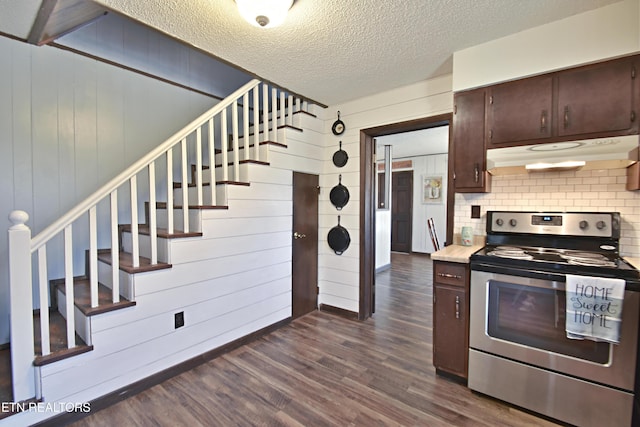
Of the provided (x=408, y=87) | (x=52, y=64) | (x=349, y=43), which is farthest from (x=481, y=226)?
(x=52, y=64)

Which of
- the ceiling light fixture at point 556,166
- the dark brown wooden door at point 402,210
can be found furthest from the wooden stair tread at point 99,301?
the dark brown wooden door at point 402,210

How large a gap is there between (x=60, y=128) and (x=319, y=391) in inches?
122

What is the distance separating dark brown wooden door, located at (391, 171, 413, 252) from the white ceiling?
Result: 16.4 feet

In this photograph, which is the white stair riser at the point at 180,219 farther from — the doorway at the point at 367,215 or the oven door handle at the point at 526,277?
the oven door handle at the point at 526,277

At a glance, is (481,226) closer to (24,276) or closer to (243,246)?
(243,246)

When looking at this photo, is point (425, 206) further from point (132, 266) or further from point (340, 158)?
point (132, 266)

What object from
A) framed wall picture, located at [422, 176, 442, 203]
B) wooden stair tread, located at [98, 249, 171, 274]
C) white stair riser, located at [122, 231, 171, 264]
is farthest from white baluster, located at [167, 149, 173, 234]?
framed wall picture, located at [422, 176, 442, 203]

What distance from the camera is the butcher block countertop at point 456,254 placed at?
79.1 inches

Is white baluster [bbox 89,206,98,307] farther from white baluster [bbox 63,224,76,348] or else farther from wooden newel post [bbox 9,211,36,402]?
wooden newel post [bbox 9,211,36,402]

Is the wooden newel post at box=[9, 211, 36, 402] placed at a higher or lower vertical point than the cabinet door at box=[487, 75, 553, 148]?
lower

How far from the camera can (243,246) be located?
2742 millimetres

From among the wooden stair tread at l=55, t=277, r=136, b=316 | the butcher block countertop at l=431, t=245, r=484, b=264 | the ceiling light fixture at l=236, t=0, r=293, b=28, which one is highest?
the ceiling light fixture at l=236, t=0, r=293, b=28

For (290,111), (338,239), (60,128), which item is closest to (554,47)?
(290,111)

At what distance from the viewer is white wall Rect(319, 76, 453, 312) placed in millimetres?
2816
